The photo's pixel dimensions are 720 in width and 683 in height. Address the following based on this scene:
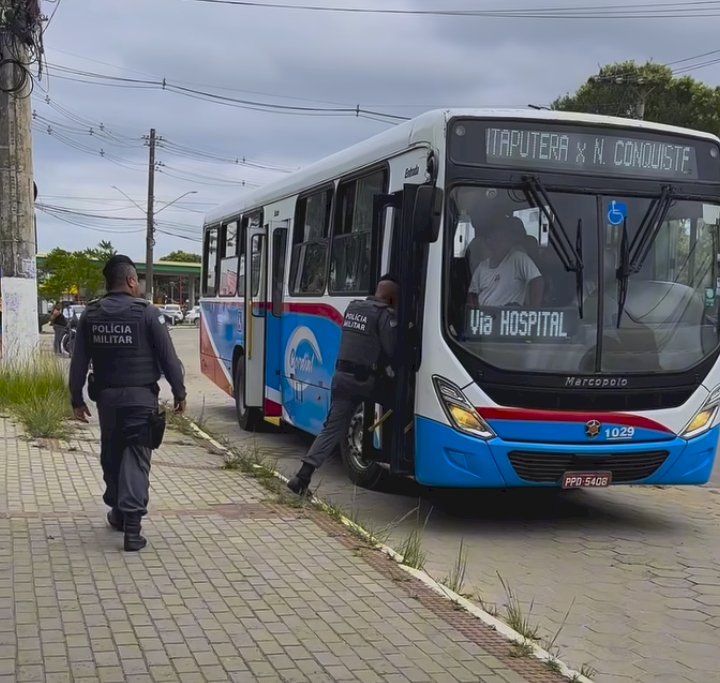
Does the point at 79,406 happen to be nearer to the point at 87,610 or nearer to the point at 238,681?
the point at 87,610

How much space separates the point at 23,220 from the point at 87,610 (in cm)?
992


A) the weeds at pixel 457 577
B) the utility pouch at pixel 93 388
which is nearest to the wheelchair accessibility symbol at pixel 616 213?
the weeds at pixel 457 577

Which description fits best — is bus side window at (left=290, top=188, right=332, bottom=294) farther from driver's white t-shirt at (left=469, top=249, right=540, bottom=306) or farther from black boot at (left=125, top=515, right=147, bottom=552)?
black boot at (left=125, top=515, right=147, bottom=552)

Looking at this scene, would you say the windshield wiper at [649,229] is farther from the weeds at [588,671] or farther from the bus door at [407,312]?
the weeds at [588,671]

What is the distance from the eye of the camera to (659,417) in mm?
7637

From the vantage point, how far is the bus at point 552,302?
24.1 ft

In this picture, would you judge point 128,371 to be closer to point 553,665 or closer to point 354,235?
point 553,665

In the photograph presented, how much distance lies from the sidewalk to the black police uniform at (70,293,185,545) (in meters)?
0.52

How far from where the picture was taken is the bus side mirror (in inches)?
282

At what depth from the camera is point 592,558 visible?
7.15m

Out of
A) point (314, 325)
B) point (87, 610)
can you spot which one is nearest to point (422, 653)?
point (87, 610)

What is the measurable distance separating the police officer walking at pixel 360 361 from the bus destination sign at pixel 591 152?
1.38 meters

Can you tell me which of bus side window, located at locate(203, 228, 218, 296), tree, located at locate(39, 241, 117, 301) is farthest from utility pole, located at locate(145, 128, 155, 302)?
bus side window, located at locate(203, 228, 218, 296)

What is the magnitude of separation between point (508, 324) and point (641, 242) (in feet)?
4.14
